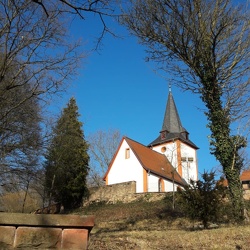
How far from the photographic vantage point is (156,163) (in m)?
37.1

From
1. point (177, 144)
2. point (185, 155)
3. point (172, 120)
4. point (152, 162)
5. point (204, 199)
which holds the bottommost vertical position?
A: point (204, 199)

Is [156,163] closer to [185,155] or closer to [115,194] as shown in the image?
[185,155]

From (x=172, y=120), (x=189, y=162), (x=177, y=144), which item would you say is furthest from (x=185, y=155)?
(x=172, y=120)

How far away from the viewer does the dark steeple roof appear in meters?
45.4

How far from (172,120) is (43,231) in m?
46.2

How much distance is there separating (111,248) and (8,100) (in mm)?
6245

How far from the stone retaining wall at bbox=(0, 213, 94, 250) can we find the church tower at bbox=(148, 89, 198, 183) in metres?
36.2

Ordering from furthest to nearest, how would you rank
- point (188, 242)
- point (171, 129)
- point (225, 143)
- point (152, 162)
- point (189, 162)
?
point (171, 129) → point (189, 162) → point (152, 162) → point (225, 143) → point (188, 242)

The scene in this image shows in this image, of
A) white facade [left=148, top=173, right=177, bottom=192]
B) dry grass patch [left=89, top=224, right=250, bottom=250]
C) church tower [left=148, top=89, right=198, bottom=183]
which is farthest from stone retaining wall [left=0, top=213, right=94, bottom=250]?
church tower [left=148, top=89, right=198, bottom=183]

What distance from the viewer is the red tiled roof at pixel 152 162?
3438 cm

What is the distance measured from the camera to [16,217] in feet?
9.12

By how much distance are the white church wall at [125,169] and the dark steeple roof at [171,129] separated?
32.3 ft

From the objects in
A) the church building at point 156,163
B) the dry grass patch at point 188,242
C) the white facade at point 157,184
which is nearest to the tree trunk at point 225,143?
the dry grass patch at point 188,242

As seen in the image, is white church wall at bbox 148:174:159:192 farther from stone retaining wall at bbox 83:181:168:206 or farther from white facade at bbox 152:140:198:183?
white facade at bbox 152:140:198:183
